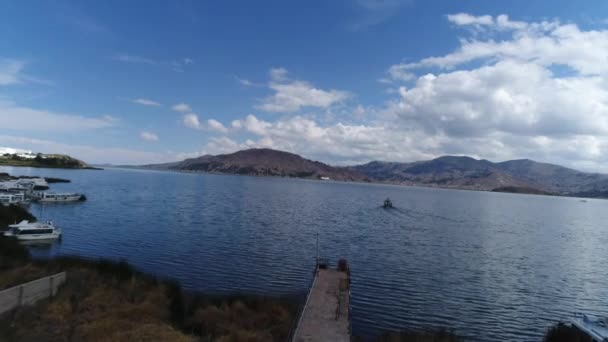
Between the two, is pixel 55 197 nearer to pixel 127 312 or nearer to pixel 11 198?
pixel 11 198

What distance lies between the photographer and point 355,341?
25094 millimetres

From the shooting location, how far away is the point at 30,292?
23.5 m

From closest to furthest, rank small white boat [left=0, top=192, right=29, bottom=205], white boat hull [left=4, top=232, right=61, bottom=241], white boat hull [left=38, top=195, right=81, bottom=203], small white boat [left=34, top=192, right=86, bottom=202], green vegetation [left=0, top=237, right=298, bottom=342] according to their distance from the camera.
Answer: green vegetation [left=0, top=237, right=298, bottom=342], white boat hull [left=4, top=232, right=61, bottom=241], small white boat [left=0, top=192, right=29, bottom=205], white boat hull [left=38, top=195, right=81, bottom=203], small white boat [left=34, top=192, right=86, bottom=202]

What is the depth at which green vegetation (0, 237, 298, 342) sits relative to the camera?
20.2 meters

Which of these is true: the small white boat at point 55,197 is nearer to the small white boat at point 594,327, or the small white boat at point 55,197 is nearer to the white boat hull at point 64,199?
the white boat hull at point 64,199

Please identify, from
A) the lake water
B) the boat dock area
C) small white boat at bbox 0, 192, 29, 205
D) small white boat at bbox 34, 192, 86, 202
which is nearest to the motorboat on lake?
small white boat at bbox 34, 192, 86, 202

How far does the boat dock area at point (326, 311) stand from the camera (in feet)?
75.5

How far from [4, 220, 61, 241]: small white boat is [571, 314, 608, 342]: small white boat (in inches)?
2453

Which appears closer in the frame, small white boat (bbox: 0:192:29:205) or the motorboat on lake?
small white boat (bbox: 0:192:29:205)

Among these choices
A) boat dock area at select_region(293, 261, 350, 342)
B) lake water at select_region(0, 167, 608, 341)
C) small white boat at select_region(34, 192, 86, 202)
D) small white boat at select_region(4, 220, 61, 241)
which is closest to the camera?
boat dock area at select_region(293, 261, 350, 342)

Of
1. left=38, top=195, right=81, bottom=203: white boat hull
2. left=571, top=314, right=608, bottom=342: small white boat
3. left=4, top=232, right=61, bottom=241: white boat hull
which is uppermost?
left=38, top=195, right=81, bottom=203: white boat hull

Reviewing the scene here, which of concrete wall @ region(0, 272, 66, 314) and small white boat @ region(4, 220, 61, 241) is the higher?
concrete wall @ region(0, 272, 66, 314)

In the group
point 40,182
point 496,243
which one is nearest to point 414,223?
point 496,243

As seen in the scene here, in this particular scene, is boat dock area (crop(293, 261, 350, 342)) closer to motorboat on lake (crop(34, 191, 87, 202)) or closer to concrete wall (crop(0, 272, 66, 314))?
concrete wall (crop(0, 272, 66, 314))
